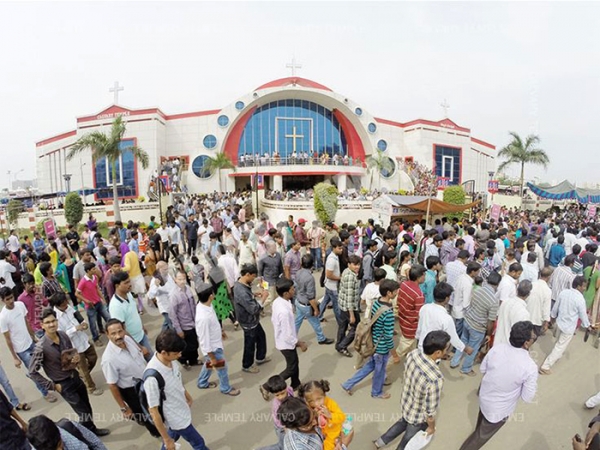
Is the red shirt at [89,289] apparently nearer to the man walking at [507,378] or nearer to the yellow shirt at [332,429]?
the yellow shirt at [332,429]

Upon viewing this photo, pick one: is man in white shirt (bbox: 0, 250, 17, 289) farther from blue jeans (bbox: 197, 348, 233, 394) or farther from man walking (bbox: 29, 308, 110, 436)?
blue jeans (bbox: 197, 348, 233, 394)

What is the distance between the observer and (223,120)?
84.2 feet

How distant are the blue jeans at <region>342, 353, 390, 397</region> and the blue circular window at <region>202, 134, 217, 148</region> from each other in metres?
24.4

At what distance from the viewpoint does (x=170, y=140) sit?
2530 centimetres

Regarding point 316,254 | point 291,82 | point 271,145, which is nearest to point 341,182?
point 271,145

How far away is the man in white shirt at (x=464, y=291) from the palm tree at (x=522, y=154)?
2275 cm

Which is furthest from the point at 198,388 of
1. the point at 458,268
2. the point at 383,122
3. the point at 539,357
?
the point at 383,122

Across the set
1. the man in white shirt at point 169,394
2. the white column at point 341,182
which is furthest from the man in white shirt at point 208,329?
the white column at point 341,182

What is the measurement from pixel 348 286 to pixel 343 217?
12.7 meters

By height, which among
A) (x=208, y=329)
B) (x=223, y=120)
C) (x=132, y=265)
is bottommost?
(x=208, y=329)

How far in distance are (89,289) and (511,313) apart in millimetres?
5689

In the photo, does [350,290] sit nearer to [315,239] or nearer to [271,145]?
[315,239]

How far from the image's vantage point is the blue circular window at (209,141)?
25547mm

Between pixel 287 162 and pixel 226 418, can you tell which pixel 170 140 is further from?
pixel 226 418
